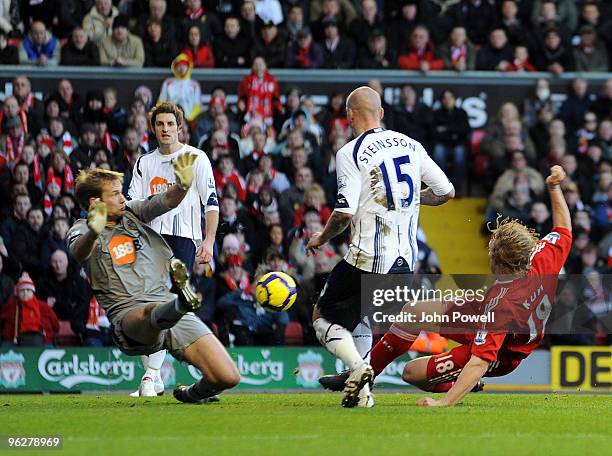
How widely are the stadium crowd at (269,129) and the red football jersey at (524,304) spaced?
6598mm

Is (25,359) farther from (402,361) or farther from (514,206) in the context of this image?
(514,206)

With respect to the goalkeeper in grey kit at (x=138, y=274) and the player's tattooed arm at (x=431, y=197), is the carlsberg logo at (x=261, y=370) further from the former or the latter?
the player's tattooed arm at (x=431, y=197)

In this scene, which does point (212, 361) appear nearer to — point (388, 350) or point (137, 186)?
point (388, 350)

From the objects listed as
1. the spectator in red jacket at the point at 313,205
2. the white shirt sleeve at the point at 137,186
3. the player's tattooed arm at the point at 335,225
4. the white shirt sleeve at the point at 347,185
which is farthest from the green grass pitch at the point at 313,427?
the spectator in red jacket at the point at 313,205

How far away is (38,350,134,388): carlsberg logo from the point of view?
51.4ft

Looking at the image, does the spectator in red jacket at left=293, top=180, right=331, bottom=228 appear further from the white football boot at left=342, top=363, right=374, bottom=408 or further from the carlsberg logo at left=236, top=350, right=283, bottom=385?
the white football boot at left=342, top=363, right=374, bottom=408

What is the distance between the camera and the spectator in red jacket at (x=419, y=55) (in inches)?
807

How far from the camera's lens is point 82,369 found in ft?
51.7

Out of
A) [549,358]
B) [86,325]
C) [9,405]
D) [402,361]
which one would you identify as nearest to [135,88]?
[86,325]

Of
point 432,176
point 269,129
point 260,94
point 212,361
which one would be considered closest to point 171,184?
point 212,361

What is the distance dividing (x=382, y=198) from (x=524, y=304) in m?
1.34

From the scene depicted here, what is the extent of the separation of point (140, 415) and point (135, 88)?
11.0 metres

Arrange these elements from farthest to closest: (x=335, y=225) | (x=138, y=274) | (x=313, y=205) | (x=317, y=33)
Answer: (x=317, y=33) → (x=313, y=205) → (x=138, y=274) → (x=335, y=225)

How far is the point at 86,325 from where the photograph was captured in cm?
1611
